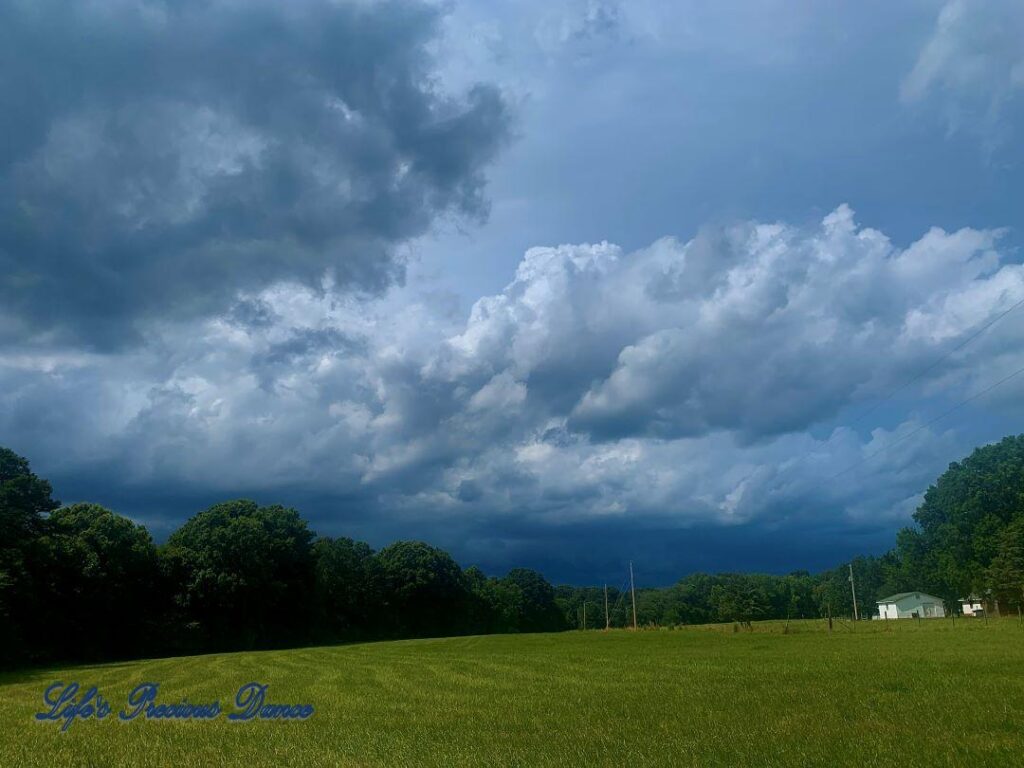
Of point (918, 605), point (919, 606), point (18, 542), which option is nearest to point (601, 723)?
point (18, 542)

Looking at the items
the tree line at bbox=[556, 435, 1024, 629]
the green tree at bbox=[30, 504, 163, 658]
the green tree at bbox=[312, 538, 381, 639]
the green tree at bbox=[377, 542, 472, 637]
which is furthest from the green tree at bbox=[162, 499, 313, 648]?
the tree line at bbox=[556, 435, 1024, 629]

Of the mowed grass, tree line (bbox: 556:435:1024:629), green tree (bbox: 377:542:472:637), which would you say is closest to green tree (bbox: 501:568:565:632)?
green tree (bbox: 377:542:472:637)

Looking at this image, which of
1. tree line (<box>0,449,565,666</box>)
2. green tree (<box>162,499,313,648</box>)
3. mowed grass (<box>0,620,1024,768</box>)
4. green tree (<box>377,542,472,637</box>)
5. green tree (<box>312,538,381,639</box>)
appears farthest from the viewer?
green tree (<box>377,542,472,637</box>)

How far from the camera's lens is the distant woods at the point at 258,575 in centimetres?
6284

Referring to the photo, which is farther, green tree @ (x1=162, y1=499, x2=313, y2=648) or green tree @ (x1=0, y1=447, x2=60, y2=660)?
green tree @ (x1=162, y1=499, x2=313, y2=648)

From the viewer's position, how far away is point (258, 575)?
8275cm

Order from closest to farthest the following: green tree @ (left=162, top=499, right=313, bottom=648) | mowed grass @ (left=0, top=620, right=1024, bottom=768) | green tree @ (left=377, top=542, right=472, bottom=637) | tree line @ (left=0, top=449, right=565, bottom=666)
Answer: mowed grass @ (left=0, top=620, right=1024, bottom=768) → tree line @ (left=0, top=449, right=565, bottom=666) → green tree @ (left=162, top=499, right=313, bottom=648) → green tree @ (left=377, top=542, right=472, bottom=637)

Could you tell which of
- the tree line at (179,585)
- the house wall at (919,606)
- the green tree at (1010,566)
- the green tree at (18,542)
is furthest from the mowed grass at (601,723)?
the house wall at (919,606)

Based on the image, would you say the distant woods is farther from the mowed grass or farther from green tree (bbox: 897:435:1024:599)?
the mowed grass

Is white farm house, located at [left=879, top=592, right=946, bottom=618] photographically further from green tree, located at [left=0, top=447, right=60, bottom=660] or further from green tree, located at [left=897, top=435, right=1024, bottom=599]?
green tree, located at [left=0, top=447, right=60, bottom=660]

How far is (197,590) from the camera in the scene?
77875mm

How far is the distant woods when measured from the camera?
62.8 metres

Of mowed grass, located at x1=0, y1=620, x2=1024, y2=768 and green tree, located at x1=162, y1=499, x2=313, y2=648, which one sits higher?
green tree, located at x1=162, y1=499, x2=313, y2=648

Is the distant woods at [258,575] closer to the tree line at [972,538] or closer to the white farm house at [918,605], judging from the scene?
the tree line at [972,538]
